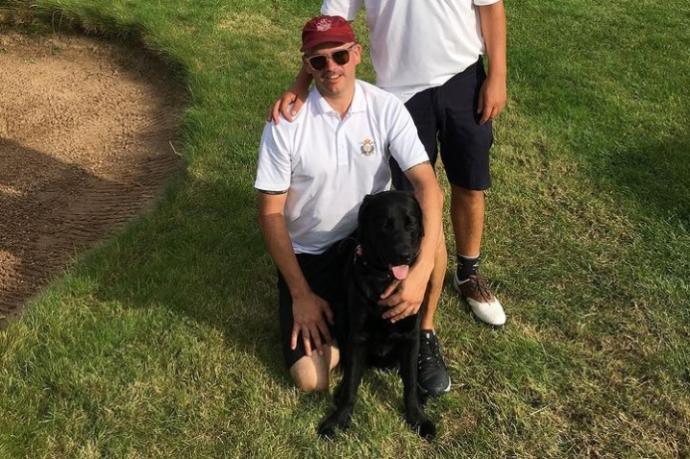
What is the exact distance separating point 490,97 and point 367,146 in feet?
2.31

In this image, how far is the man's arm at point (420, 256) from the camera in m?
2.62

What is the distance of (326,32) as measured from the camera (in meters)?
2.59

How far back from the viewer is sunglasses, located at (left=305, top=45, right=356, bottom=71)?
2609mm

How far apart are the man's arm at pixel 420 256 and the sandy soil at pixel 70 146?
232 cm

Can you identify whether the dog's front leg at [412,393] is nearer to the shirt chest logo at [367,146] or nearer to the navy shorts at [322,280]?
the navy shorts at [322,280]

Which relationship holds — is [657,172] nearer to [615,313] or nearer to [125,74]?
[615,313]

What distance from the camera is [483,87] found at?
3.15 metres

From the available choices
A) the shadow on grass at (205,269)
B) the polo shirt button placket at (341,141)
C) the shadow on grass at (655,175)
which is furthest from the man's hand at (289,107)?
the shadow on grass at (655,175)

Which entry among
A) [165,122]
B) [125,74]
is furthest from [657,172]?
[125,74]

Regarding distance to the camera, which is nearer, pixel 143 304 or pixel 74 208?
pixel 143 304

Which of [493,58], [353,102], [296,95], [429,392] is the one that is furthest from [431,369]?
[493,58]

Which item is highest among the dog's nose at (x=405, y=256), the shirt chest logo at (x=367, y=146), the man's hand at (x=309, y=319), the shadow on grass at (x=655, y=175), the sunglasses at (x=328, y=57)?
the sunglasses at (x=328, y=57)

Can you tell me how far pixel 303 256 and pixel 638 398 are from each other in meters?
1.66

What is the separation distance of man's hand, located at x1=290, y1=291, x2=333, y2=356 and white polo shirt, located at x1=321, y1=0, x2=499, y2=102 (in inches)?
41.0
